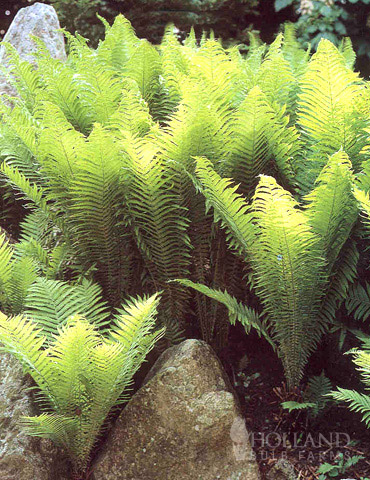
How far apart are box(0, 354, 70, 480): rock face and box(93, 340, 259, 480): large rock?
6.9 inches

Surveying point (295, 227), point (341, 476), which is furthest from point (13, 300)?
point (341, 476)

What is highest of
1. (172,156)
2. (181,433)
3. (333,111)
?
(333,111)

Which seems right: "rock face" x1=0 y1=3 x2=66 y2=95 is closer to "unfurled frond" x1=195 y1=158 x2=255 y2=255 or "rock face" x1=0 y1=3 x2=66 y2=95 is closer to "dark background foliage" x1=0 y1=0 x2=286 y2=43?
"dark background foliage" x1=0 y1=0 x2=286 y2=43

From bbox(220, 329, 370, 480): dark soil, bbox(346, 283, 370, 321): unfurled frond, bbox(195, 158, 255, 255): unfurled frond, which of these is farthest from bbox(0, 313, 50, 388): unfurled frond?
bbox(346, 283, 370, 321): unfurled frond

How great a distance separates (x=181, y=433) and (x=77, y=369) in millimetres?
490

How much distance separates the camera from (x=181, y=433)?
2.06 m

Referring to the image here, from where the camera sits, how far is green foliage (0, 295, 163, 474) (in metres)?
1.86

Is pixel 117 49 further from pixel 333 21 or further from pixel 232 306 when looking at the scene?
pixel 333 21

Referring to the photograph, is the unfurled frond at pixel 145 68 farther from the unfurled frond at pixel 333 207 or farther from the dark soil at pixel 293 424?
the dark soil at pixel 293 424

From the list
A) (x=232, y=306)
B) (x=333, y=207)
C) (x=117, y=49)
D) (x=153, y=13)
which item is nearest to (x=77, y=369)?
(x=232, y=306)

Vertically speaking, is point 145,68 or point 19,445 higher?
point 145,68

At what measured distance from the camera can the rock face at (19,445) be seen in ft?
6.56

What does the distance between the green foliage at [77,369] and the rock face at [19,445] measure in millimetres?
54

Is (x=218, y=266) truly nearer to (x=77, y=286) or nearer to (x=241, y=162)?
(x=241, y=162)
